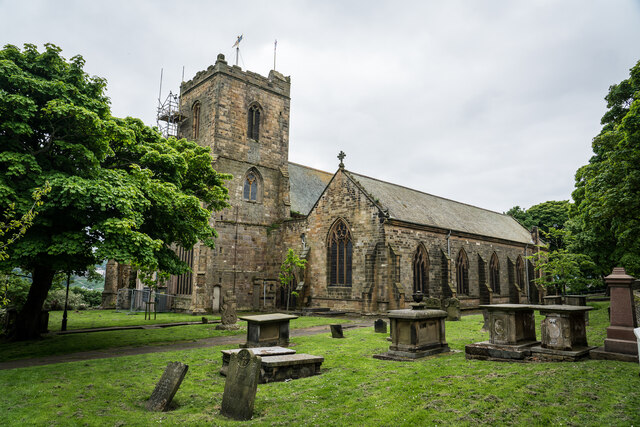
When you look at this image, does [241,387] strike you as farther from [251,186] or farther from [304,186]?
[304,186]

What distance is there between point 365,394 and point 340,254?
66.7 feet

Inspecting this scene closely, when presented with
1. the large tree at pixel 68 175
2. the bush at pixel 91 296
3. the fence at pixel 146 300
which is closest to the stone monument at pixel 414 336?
the large tree at pixel 68 175

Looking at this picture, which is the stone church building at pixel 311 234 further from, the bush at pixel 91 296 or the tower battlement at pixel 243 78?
the bush at pixel 91 296

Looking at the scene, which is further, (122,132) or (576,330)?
(122,132)

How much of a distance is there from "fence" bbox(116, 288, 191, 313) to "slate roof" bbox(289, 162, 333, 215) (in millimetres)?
12241

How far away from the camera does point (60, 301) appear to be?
101ft

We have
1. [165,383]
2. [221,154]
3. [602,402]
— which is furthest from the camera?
[221,154]

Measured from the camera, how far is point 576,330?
32.6 feet

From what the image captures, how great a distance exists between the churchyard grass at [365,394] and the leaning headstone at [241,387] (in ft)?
0.76

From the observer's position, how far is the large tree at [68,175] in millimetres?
10664

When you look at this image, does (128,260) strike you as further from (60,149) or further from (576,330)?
(576,330)

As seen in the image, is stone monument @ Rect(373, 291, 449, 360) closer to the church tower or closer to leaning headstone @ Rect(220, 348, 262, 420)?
leaning headstone @ Rect(220, 348, 262, 420)

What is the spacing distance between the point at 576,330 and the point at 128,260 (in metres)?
12.3

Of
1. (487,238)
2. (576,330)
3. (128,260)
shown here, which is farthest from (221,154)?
(576,330)
